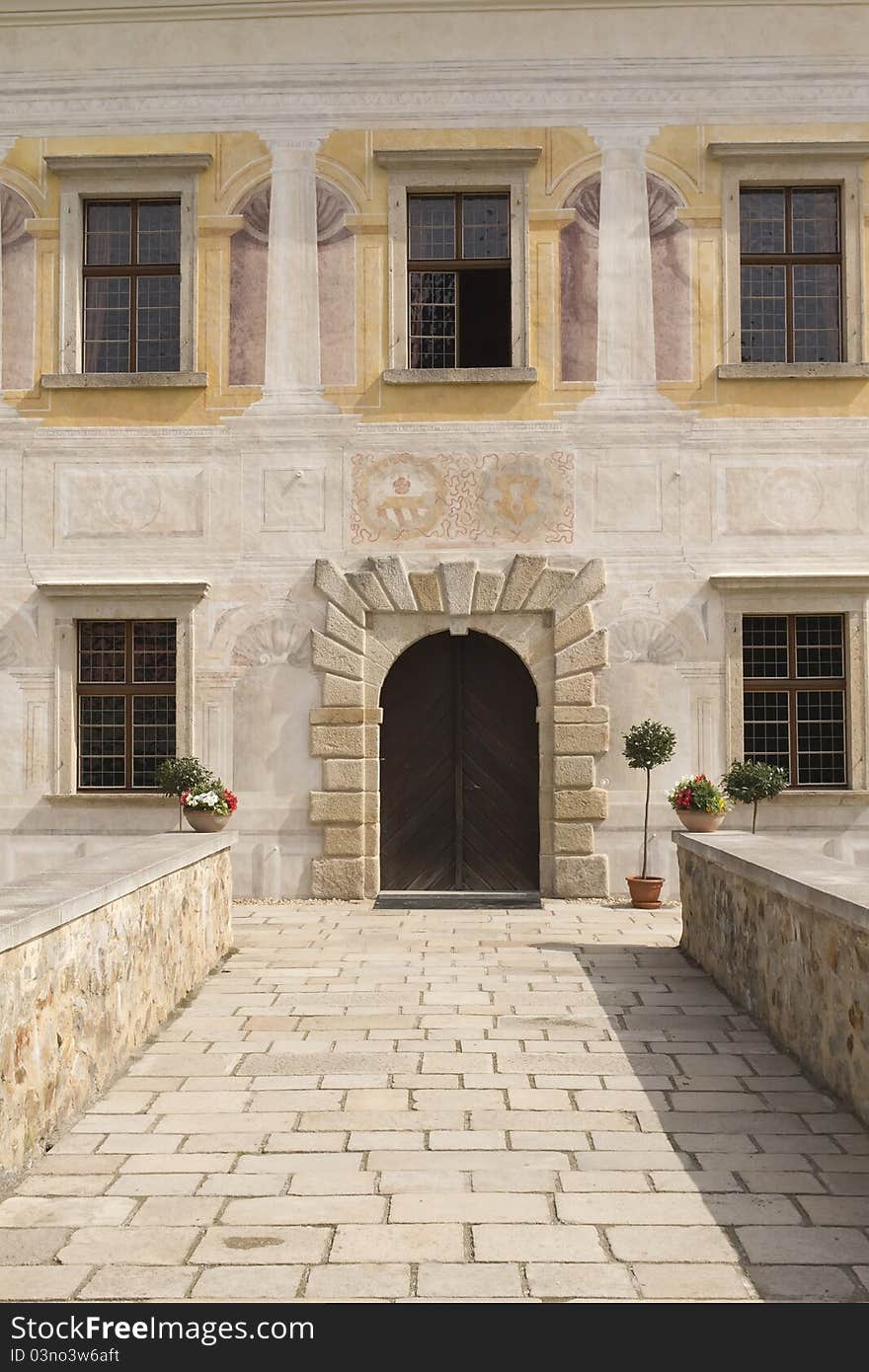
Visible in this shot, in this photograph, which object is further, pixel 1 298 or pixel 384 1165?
pixel 1 298

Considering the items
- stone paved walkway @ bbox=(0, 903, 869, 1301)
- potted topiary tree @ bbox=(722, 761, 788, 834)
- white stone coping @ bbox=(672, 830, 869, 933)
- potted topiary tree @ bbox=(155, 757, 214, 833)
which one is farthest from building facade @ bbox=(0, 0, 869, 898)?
stone paved walkway @ bbox=(0, 903, 869, 1301)

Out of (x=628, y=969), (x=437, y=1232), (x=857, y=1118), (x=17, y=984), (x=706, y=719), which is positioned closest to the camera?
(x=437, y=1232)

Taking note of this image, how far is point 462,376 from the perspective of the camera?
39.3 ft

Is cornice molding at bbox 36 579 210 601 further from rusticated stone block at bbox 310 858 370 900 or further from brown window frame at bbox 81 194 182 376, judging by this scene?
rusticated stone block at bbox 310 858 370 900

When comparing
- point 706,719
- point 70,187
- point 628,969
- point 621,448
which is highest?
point 70,187

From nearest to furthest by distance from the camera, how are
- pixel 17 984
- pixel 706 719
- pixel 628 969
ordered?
pixel 17 984 → pixel 628 969 → pixel 706 719

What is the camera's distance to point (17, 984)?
439cm

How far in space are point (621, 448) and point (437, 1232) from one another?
29.8 ft

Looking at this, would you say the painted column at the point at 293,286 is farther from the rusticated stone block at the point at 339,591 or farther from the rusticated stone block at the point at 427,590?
the rusticated stone block at the point at 427,590

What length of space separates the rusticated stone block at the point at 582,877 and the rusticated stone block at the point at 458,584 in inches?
92.7

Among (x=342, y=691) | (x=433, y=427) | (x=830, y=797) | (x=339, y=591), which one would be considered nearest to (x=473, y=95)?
(x=433, y=427)

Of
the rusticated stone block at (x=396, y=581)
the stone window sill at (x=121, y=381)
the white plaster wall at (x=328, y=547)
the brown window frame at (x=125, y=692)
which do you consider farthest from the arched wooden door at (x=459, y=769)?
the stone window sill at (x=121, y=381)

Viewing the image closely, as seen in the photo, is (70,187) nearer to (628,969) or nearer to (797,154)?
(797,154)

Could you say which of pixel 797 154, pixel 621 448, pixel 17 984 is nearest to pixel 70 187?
pixel 621 448
